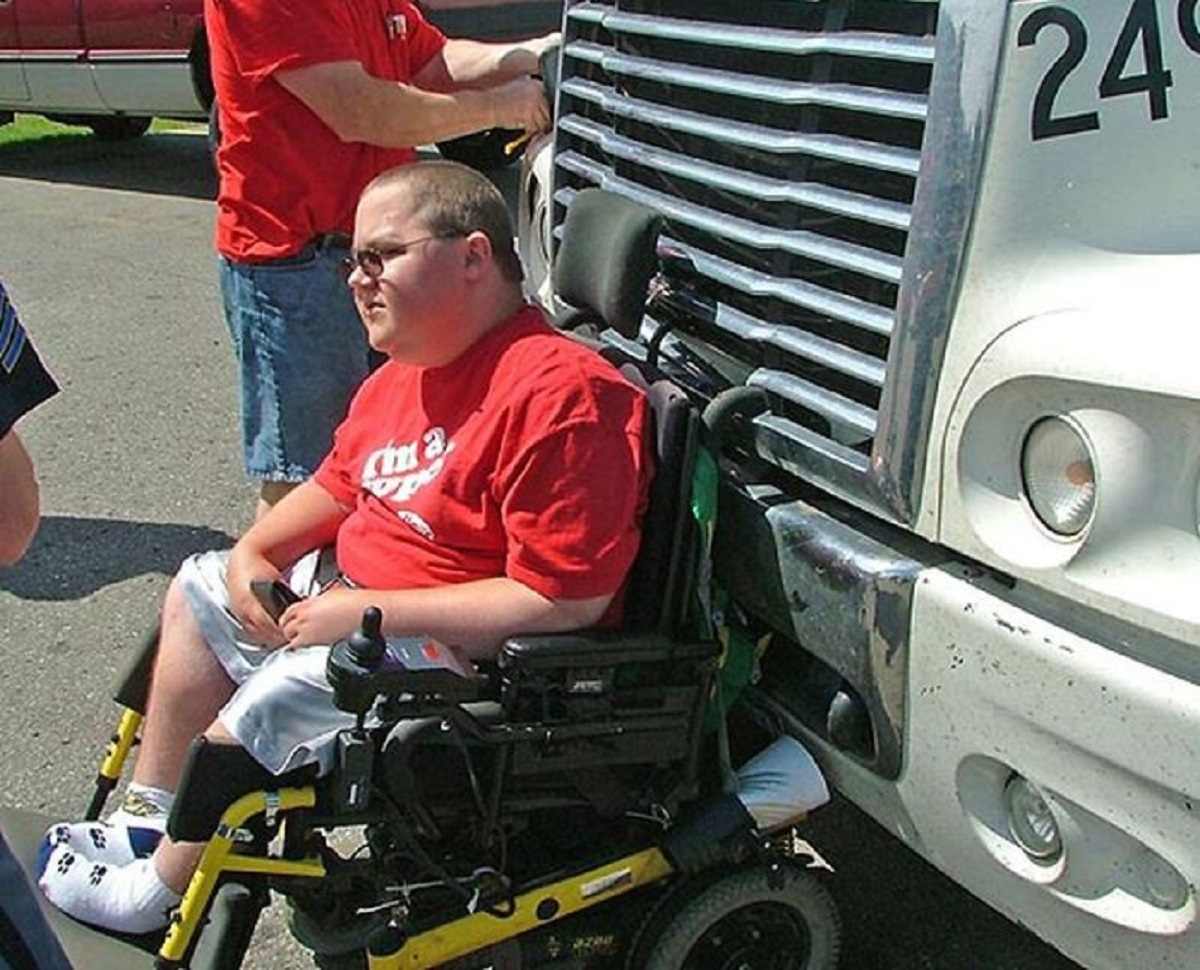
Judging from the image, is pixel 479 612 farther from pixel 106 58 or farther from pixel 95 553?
pixel 106 58

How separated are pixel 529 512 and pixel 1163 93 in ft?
3.56

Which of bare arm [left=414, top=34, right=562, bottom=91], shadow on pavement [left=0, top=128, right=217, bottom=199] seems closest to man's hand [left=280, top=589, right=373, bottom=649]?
bare arm [left=414, top=34, right=562, bottom=91]

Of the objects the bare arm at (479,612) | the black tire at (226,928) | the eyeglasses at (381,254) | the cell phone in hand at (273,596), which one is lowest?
the black tire at (226,928)

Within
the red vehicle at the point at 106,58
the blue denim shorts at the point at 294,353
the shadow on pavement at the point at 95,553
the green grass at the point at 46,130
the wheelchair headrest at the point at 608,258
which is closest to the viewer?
the wheelchair headrest at the point at 608,258

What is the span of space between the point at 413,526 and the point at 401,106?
3.89 ft

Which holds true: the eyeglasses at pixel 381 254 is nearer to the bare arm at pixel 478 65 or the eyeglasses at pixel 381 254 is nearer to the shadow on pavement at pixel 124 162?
the bare arm at pixel 478 65

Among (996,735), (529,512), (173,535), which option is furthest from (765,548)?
(173,535)

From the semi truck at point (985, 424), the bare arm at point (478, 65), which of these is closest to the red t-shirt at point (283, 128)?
the bare arm at point (478, 65)

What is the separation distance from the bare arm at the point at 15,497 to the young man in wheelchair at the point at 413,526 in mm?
716

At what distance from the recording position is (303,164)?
3.46 metres

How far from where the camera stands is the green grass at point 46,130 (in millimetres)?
12758

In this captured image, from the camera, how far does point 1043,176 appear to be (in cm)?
203

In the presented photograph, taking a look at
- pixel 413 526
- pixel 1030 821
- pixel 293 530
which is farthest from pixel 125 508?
pixel 1030 821

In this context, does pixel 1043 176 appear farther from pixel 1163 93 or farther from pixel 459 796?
pixel 459 796
